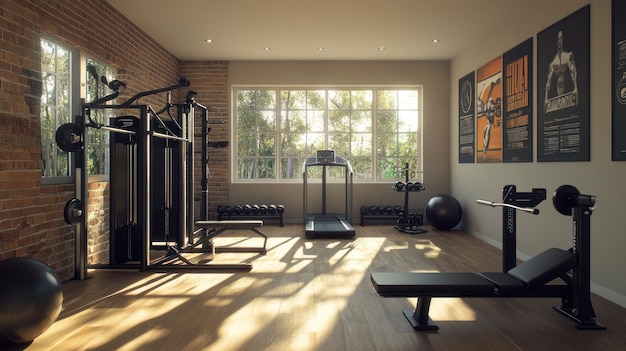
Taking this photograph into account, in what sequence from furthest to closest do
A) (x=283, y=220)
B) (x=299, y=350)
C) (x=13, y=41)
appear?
(x=283, y=220) → (x=13, y=41) → (x=299, y=350)

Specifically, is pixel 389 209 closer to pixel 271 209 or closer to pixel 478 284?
pixel 271 209

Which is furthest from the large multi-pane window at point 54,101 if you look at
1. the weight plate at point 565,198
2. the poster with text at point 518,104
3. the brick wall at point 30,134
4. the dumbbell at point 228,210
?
the poster with text at point 518,104

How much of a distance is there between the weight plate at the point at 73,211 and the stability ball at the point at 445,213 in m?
4.90

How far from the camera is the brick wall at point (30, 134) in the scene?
10.9 feet

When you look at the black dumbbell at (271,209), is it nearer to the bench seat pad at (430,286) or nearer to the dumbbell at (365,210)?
the dumbbell at (365,210)

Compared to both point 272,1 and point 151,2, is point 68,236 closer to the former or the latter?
point 151,2

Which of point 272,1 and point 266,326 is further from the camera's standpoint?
point 272,1

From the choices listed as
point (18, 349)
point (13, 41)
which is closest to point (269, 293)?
point (18, 349)

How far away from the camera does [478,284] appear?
2.84 meters

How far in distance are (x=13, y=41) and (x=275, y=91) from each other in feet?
16.0

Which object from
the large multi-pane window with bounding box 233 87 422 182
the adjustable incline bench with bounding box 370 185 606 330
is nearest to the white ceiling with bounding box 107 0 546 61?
the large multi-pane window with bounding box 233 87 422 182

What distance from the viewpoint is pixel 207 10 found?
5168 mm

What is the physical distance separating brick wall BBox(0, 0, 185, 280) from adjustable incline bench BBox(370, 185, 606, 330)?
2.71 m

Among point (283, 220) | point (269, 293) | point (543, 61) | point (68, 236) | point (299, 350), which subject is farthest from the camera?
point (283, 220)
